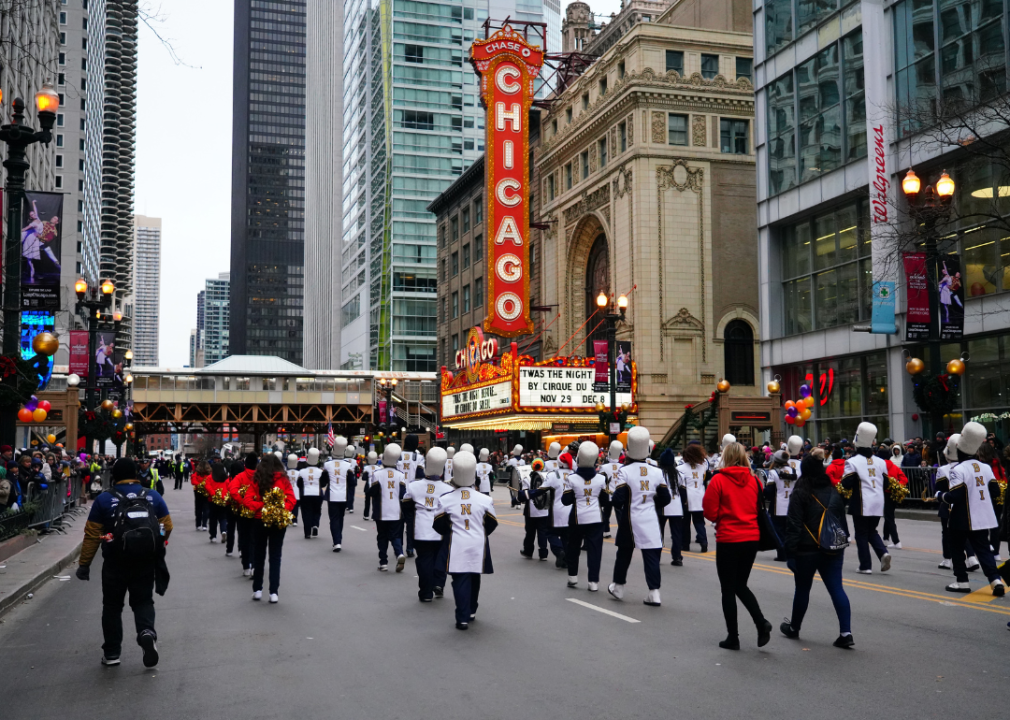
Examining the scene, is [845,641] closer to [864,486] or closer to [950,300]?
[864,486]

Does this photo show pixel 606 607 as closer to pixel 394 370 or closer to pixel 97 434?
pixel 97 434

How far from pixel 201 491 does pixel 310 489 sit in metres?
2.73

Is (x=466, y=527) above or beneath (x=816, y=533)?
beneath

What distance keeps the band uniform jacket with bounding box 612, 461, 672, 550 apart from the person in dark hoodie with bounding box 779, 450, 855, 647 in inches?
112

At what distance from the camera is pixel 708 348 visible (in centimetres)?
4869

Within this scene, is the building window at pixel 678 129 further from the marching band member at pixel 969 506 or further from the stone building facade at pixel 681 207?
the marching band member at pixel 969 506

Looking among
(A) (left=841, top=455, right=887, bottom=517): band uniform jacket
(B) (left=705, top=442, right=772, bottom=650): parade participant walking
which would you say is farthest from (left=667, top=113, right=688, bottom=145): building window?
(B) (left=705, top=442, right=772, bottom=650): parade participant walking

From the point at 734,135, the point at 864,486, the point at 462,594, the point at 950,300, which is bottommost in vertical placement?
the point at 462,594

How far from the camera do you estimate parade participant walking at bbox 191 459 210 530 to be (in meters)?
20.8

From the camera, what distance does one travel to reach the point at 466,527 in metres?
10.9

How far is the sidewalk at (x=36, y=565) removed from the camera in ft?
42.0

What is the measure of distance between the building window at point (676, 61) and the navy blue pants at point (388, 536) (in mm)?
38054

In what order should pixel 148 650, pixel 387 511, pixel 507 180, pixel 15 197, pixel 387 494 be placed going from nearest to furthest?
pixel 148 650, pixel 387 511, pixel 387 494, pixel 15 197, pixel 507 180

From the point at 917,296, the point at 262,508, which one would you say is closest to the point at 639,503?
the point at 262,508
